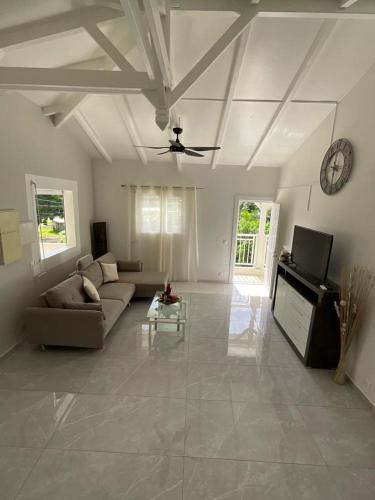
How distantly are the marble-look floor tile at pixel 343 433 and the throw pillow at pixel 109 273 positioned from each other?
130 inches

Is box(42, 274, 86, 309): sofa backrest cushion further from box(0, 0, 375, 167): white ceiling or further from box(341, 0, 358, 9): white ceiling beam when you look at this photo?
box(341, 0, 358, 9): white ceiling beam

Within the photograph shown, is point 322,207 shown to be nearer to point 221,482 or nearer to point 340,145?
point 340,145

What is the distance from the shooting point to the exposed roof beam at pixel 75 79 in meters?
2.12

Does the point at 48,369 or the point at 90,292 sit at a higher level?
the point at 90,292

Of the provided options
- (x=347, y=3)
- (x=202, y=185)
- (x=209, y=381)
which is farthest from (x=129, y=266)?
(x=347, y=3)

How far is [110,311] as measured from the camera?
10.6 ft

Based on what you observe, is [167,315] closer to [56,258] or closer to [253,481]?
[253,481]

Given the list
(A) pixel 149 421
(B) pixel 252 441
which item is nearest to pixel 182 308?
(A) pixel 149 421

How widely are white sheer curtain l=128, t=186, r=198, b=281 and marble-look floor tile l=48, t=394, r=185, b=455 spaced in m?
3.55

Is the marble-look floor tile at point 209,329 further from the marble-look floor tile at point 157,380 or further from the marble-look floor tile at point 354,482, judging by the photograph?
the marble-look floor tile at point 354,482

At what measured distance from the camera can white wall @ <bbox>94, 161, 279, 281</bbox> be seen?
538 centimetres

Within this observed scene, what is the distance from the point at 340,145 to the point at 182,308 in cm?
294

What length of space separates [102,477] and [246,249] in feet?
18.7

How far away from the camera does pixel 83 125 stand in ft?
12.7
